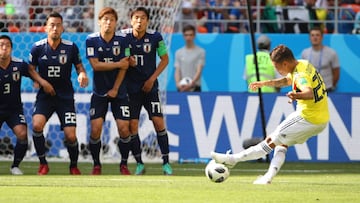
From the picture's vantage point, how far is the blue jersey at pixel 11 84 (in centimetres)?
1548

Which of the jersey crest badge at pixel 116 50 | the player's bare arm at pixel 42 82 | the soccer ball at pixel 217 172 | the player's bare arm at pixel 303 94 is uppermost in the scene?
the player's bare arm at pixel 303 94

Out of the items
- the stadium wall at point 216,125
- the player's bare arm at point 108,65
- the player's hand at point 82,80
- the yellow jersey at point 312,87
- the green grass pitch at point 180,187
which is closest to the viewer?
the green grass pitch at point 180,187

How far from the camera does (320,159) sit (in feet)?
61.6

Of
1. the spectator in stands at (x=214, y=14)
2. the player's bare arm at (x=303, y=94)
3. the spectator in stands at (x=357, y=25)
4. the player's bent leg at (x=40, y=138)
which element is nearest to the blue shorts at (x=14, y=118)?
the player's bent leg at (x=40, y=138)

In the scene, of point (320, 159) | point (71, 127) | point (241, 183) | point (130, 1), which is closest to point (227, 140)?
point (320, 159)

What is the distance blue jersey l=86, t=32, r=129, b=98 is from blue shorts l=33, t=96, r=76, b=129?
421mm

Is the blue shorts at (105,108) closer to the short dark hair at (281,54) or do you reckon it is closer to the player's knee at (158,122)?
the player's knee at (158,122)

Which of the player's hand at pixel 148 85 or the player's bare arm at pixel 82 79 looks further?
the player's hand at pixel 148 85

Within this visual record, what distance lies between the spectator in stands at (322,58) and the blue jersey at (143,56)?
16.7ft

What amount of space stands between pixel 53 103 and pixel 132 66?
47.1 inches

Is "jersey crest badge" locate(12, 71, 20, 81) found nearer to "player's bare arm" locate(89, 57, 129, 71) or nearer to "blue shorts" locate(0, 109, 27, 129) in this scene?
Answer: "blue shorts" locate(0, 109, 27, 129)

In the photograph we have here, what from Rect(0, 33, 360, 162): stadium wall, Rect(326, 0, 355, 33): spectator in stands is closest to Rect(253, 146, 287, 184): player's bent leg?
Rect(0, 33, 360, 162): stadium wall

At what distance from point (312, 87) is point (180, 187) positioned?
1876 millimetres

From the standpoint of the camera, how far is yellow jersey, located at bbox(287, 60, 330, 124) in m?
12.5
